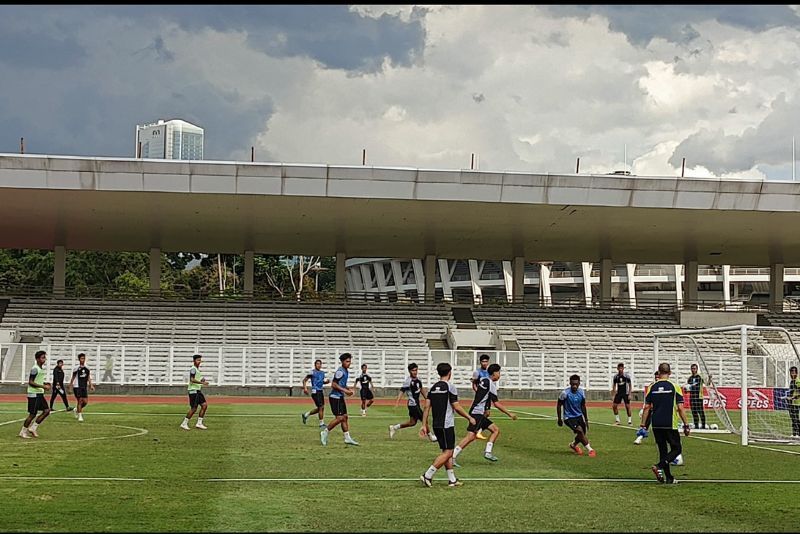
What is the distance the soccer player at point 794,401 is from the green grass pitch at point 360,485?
2.15 meters

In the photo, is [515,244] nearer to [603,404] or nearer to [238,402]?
[603,404]

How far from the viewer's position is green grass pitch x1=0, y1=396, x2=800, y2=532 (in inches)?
451

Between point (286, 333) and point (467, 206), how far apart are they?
11690mm

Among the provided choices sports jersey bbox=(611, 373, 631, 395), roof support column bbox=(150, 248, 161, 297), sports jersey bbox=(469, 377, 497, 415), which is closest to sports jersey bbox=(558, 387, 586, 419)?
sports jersey bbox=(469, 377, 497, 415)

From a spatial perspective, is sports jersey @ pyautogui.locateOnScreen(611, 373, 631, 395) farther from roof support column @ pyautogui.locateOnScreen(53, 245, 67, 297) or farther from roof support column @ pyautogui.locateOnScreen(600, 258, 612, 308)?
roof support column @ pyautogui.locateOnScreen(53, 245, 67, 297)

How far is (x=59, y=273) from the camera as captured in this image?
171 ft

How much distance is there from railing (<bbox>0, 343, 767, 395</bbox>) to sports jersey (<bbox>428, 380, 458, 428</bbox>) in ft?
82.2

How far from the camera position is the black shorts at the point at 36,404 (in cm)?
2108

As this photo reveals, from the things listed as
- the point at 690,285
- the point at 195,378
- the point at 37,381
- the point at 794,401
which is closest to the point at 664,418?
the point at 794,401

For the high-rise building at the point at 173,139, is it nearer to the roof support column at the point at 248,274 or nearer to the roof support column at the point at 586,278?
the roof support column at the point at 248,274

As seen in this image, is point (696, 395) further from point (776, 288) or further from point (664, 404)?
point (776, 288)

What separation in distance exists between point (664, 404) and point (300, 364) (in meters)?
26.2

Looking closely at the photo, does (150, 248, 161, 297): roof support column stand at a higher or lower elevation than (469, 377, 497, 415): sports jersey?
higher

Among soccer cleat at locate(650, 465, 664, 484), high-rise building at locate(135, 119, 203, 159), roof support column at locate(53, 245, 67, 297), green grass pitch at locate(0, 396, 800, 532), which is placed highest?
high-rise building at locate(135, 119, 203, 159)
